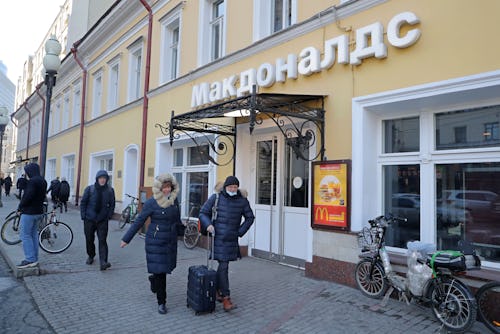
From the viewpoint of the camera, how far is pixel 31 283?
579 cm

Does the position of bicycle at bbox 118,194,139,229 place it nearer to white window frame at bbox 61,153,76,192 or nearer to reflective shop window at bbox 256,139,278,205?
reflective shop window at bbox 256,139,278,205

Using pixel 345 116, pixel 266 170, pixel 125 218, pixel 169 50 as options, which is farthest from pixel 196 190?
pixel 345 116

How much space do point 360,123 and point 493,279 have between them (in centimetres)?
252

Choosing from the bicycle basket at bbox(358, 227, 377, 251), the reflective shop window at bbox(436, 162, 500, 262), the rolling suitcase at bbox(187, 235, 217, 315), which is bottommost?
the rolling suitcase at bbox(187, 235, 217, 315)

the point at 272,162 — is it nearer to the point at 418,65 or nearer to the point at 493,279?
the point at 418,65

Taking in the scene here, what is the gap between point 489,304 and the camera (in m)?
4.03

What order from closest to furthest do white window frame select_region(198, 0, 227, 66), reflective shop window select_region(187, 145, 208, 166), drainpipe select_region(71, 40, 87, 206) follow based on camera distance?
white window frame select_region(198, 0, 227, 66), reflective shop window select_region(187, 145, 208, 166), drainpipe select_region(71, 40, 87, 206)

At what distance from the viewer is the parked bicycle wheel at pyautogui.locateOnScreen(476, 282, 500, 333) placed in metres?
3.93

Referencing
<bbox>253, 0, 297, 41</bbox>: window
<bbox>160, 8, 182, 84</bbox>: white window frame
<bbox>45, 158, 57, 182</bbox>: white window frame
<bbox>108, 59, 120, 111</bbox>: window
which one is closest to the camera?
<bbox>253, 0, 297, 41</bbox>: window

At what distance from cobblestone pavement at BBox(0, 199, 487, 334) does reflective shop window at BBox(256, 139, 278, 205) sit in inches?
55.0

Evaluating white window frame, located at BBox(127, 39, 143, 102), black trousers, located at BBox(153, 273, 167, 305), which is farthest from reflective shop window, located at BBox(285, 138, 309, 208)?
white window frame, located at BBox(127, 39, 143, 102)

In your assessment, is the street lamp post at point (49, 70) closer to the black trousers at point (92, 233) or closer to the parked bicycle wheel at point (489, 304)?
the black trousers at point (92, 233)

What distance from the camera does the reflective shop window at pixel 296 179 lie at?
269 inches

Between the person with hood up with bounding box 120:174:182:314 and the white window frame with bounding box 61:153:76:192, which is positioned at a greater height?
the white window frame with bounding box 61:153:76:192
